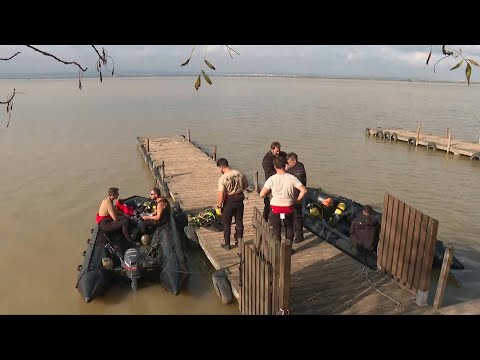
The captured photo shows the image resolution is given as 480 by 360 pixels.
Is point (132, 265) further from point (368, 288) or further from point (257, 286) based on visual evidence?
point (368, 288)

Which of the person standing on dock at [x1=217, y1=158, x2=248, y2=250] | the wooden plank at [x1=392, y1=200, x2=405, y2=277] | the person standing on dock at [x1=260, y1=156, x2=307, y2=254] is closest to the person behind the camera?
the wooden plank at [x1=392, y1=200, x2=405, y2=277]

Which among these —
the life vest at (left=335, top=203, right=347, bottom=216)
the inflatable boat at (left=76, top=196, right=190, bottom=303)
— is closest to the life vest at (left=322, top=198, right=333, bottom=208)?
the life vest at (left=335, top=203, right=347, bottom=216)

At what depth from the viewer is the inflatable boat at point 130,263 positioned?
7.99m

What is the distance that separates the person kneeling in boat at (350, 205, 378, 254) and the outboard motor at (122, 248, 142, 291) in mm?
4994

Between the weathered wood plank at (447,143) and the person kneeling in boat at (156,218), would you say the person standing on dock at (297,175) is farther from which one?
the weathered wood plank at (447,143)

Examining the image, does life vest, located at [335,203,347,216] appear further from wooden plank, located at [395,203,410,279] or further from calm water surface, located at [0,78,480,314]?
wooden plank, located at [395,203,410,279]

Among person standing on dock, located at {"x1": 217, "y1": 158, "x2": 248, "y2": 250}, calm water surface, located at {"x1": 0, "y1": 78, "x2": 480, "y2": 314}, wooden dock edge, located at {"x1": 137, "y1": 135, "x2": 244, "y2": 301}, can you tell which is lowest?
calm water surface, located at {"x1": 0, "y1": 78, "x2": 480, "y2": 314}

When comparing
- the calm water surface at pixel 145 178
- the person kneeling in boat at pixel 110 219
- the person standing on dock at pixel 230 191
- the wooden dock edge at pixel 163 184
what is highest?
the person standing on dock at pixel 230 191

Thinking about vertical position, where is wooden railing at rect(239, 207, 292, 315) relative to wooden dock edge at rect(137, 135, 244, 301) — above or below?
above

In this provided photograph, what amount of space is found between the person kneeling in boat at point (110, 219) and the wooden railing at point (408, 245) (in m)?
5.81

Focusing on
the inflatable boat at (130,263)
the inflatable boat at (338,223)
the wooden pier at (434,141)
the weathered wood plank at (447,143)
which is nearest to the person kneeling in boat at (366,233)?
the inflatable boat at (338,223)

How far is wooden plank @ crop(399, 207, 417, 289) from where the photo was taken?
6280 mm
